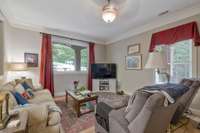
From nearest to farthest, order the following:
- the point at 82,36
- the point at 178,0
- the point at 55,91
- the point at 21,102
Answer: the point at 21,102 → the point at 178,0 → the point at 55,91 → the point at 82,36

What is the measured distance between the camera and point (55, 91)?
15.4 ft

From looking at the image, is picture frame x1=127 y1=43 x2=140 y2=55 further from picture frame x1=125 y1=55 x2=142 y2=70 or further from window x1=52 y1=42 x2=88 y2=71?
window x1=52 y1=42 x2=88 y2=71

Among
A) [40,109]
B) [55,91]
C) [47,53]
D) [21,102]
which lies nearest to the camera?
[40,109]

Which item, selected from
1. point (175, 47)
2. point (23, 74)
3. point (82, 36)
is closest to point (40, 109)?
point (23, 74)

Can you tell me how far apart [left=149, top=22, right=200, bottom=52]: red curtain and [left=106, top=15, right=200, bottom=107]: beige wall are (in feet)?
0.47

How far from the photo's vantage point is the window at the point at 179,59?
305 centimetres

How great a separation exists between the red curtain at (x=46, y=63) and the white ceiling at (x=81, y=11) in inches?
20.6

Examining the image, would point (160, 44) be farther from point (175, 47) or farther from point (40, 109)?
point (40, 109)

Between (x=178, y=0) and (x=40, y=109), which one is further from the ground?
(x=178, y=0)

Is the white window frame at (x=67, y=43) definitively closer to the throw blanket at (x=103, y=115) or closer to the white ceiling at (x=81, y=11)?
the white ceiling at (x=81, y=11)

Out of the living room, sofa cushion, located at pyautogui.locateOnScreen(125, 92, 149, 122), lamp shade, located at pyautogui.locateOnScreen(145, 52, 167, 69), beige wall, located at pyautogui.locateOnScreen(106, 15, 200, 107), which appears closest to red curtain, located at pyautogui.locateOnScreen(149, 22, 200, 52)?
the living room

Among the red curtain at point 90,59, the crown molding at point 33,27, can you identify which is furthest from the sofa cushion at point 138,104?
the red curtain at point 90,59

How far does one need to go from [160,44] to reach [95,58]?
3.04 meters

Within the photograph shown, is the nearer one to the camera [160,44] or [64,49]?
[160,44]
